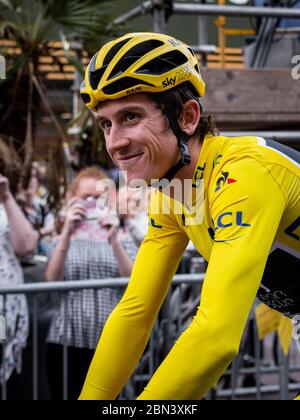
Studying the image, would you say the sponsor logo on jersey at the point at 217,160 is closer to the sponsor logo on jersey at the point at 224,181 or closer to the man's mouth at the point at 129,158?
the sponsor logo on jersey at the point at 224,181

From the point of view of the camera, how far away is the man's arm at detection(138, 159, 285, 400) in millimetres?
1561

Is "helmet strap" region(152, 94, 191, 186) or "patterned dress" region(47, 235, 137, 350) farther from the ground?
"helmet strap" region(152, 94, 191, 186)

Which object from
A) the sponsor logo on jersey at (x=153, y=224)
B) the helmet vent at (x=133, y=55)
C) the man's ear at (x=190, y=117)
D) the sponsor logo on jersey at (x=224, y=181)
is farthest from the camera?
the sponsor logo on jersey at (x=153, y=224)

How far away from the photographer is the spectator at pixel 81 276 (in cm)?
390

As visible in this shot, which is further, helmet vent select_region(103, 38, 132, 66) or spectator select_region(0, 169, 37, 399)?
spectator select_region(0, 169, 37, 399)

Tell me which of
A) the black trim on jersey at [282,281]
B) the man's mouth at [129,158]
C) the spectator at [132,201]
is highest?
the man's mouth at [129,158]

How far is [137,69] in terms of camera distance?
183 cm

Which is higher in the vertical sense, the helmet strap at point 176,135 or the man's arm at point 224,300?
Result: the helmet strap at point 176,135

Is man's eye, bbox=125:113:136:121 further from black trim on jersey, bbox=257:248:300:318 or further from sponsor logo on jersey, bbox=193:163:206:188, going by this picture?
black trim on jersey, bbox=257:248:300:318

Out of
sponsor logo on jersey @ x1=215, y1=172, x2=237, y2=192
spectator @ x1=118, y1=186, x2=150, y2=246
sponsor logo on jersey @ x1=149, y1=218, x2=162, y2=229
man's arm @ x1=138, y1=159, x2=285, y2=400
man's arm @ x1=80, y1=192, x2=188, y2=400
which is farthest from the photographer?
spectator @ x1=118, y1=186, x2=150, y2=246

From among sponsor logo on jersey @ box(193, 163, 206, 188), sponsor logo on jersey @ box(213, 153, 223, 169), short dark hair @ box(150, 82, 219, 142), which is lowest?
sponsor logo on jersey @ box(193, 163, 206, 188)

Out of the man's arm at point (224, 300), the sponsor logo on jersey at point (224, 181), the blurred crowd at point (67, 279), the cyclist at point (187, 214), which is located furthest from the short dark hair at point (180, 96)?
the blurred crowd at point (67, 279)

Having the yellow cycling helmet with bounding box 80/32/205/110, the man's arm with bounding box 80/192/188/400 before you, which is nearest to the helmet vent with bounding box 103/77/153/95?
the yellow cycling helmet with bounding box 80/32/205/110

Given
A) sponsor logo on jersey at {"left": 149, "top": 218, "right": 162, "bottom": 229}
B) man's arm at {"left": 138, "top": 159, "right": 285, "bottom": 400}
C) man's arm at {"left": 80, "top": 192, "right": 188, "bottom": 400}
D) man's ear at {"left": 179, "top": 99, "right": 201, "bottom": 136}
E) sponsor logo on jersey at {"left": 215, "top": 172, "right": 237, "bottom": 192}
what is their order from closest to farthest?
man's arm at {"left": 138, "top": 159, "right": 285, "bottom": 400} → sponsor logo on jersey at {"left": 215, "top": 172, "right": 237, "bottom": 192} → man's ear at {"left": 179, "top": 99, "right": 201, "bottom": 136} → man's arm at {"left": 80, "top": 192, "right": 188, "bottom": 400} → sponsor logo on jersey at {"left": 149, "top": 218, "right": 162, "bottom": 229}
